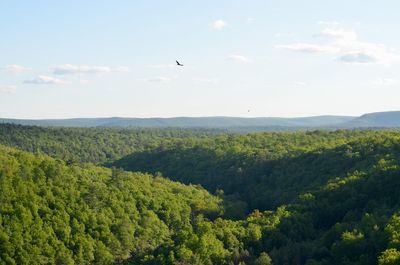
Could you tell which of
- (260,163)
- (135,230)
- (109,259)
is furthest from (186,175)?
(109,259)

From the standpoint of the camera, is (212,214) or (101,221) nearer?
(101,221)

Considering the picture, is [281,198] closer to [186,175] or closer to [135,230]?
[135,230]

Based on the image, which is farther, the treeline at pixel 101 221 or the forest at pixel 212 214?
the treeline at pixel 101 221

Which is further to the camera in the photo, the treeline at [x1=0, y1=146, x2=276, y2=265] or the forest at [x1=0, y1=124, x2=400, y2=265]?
the treeline at [x1=0, y1=146, x2=276, y2=265]

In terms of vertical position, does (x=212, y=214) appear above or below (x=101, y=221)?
below

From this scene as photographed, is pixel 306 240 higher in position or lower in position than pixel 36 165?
lower

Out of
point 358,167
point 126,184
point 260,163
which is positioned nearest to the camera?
point 358,167

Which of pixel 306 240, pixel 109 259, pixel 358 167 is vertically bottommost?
pixel 109 259

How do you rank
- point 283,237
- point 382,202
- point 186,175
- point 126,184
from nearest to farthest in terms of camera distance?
point 283,237 < point 382,202 < point 126,184 < point 186,175
